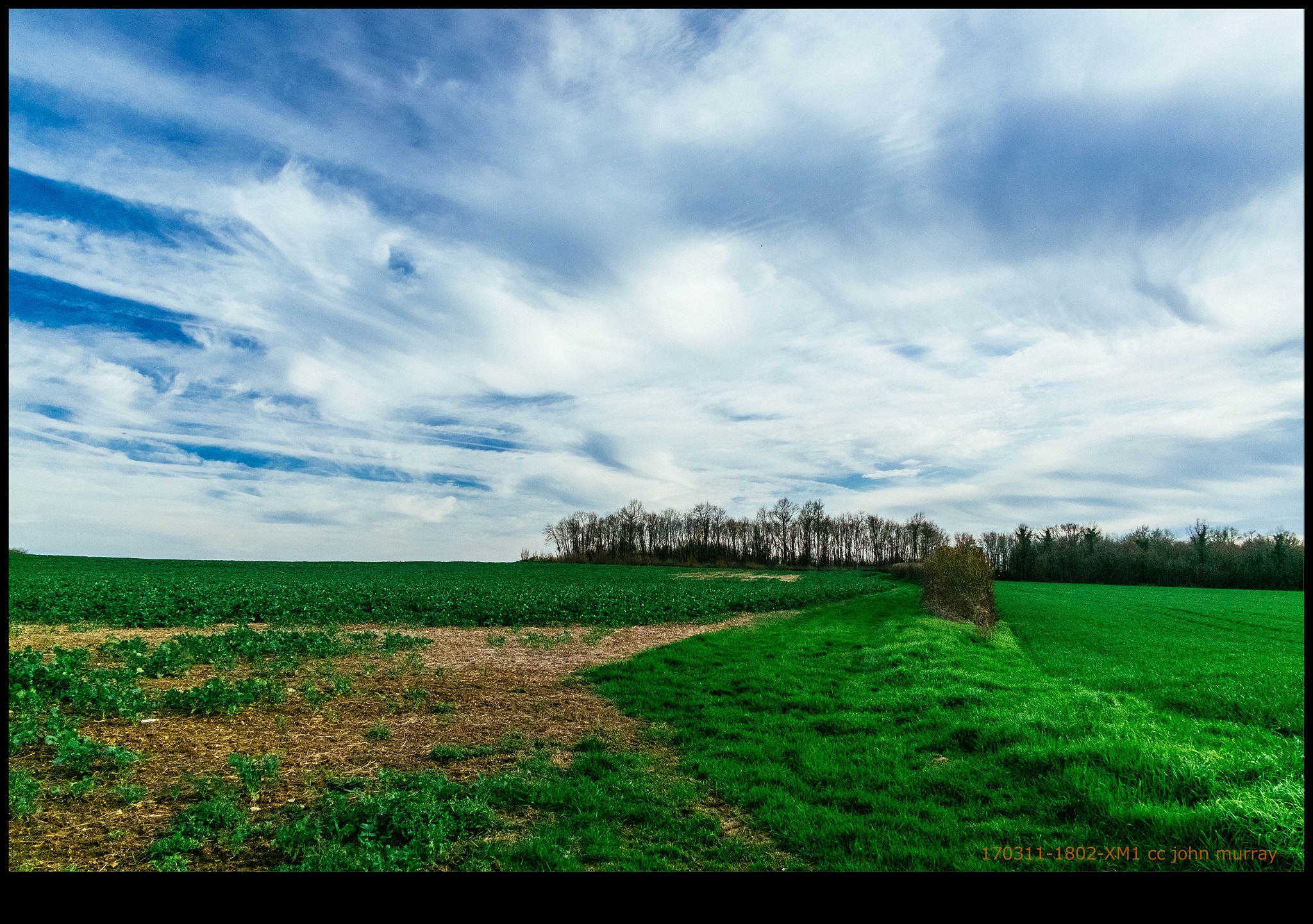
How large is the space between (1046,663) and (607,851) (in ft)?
58.7

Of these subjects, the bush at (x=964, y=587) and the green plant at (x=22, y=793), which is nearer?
the green plant at (x=22, y=793)

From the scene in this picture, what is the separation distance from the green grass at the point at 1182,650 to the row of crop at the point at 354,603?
14.2m

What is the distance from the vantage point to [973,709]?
10.1 metres

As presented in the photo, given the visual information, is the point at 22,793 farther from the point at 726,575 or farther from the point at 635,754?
the point at 726,575

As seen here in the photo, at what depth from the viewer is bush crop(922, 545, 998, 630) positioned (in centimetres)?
2627

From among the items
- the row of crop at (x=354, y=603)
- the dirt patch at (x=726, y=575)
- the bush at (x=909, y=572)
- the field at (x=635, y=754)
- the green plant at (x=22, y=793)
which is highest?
the green plant at (x=22, y=793)

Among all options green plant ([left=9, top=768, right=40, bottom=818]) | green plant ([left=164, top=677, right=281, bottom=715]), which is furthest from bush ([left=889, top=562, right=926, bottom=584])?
green plant ([left=9, top=768, right=40, bottom=818])

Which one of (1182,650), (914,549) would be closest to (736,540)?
(914,549)

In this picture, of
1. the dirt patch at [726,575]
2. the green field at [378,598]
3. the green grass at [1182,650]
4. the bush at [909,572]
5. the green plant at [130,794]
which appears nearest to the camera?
the green plant at [130,794]

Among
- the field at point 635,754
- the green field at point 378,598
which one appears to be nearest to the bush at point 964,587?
the field at point 635,754

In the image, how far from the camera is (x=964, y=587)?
26.8 metres

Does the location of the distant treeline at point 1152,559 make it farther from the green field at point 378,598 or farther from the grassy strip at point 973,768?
the grassy strip at point 973,768

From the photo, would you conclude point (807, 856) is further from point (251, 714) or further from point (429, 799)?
point (251, 714)

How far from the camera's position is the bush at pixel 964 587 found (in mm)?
26266
